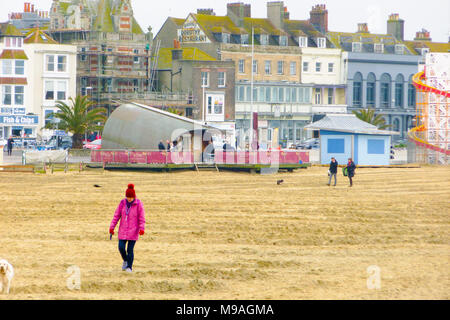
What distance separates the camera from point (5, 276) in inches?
547

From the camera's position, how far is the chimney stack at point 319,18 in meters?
92.4

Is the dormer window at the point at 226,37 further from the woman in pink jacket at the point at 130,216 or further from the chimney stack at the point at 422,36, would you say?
the woman in pink jacket at the point at 130,216

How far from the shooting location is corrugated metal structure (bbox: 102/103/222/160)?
45.5m

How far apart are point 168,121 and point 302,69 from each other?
42392 mm

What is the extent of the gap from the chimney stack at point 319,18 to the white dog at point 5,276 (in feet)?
265

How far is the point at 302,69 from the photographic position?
8681cm

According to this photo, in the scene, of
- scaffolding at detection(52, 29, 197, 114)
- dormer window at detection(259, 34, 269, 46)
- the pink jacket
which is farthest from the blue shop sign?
the pink jacket

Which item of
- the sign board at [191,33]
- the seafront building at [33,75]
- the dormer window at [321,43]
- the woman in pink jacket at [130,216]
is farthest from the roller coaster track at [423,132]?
the woman in pink jacket at [130,216]

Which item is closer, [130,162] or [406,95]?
[130,162]

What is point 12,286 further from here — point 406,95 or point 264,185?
point 406,95

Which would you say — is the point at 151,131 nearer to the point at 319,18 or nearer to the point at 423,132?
the point at 423,132
